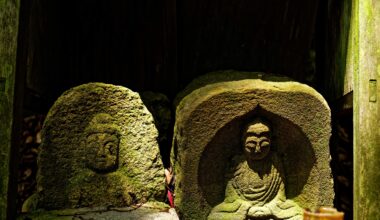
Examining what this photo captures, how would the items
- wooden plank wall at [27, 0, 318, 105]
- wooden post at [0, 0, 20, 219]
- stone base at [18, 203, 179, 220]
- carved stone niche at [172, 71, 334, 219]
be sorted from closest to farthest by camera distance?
wooden post at [0, 0, 20, 219] → stone base at [18, 203, 179, 220] → carved stone niche at [172, 71, 334, 219] → wooden plank wall at [27, 0, 318, 105]

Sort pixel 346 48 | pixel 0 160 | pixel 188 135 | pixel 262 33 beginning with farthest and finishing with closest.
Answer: pixel 262 33, pixel 346 48, pixel 188 135, pixel 0 160

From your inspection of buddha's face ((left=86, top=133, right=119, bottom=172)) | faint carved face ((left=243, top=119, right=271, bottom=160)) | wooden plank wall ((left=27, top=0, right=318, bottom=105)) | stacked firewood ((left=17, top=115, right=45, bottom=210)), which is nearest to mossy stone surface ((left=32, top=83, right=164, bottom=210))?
buddha's face ((left=86, top=133, right=119, bottom=172))

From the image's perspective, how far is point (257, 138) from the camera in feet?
8.96

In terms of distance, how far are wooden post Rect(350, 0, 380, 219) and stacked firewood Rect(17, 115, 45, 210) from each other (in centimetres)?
246

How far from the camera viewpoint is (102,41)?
376 centimetres

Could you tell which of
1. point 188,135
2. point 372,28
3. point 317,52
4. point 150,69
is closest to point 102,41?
point 150,69

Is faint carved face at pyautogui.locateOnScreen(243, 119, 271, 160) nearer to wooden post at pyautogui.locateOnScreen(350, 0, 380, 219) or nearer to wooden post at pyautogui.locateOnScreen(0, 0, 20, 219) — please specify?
wooden post at pyautogui.locateOnScreen(350, 0, 380, 219)

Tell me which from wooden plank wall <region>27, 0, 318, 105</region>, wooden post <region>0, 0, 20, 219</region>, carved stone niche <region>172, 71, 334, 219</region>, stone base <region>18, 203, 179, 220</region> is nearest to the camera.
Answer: wooden post <region>0, 0, 20, 219</region>

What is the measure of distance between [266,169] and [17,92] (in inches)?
56.5

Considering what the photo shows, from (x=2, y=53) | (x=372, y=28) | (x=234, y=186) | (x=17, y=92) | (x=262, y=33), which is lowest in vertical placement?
(x=234, y=186)

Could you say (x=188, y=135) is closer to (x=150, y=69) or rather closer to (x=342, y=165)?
(x=150, y=69)

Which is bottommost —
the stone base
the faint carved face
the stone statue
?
the stone base

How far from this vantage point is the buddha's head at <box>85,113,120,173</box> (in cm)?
273

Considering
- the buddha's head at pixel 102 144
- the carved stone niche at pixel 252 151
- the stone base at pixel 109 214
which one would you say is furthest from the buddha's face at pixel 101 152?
the carved stone niche at pixel 252 151
